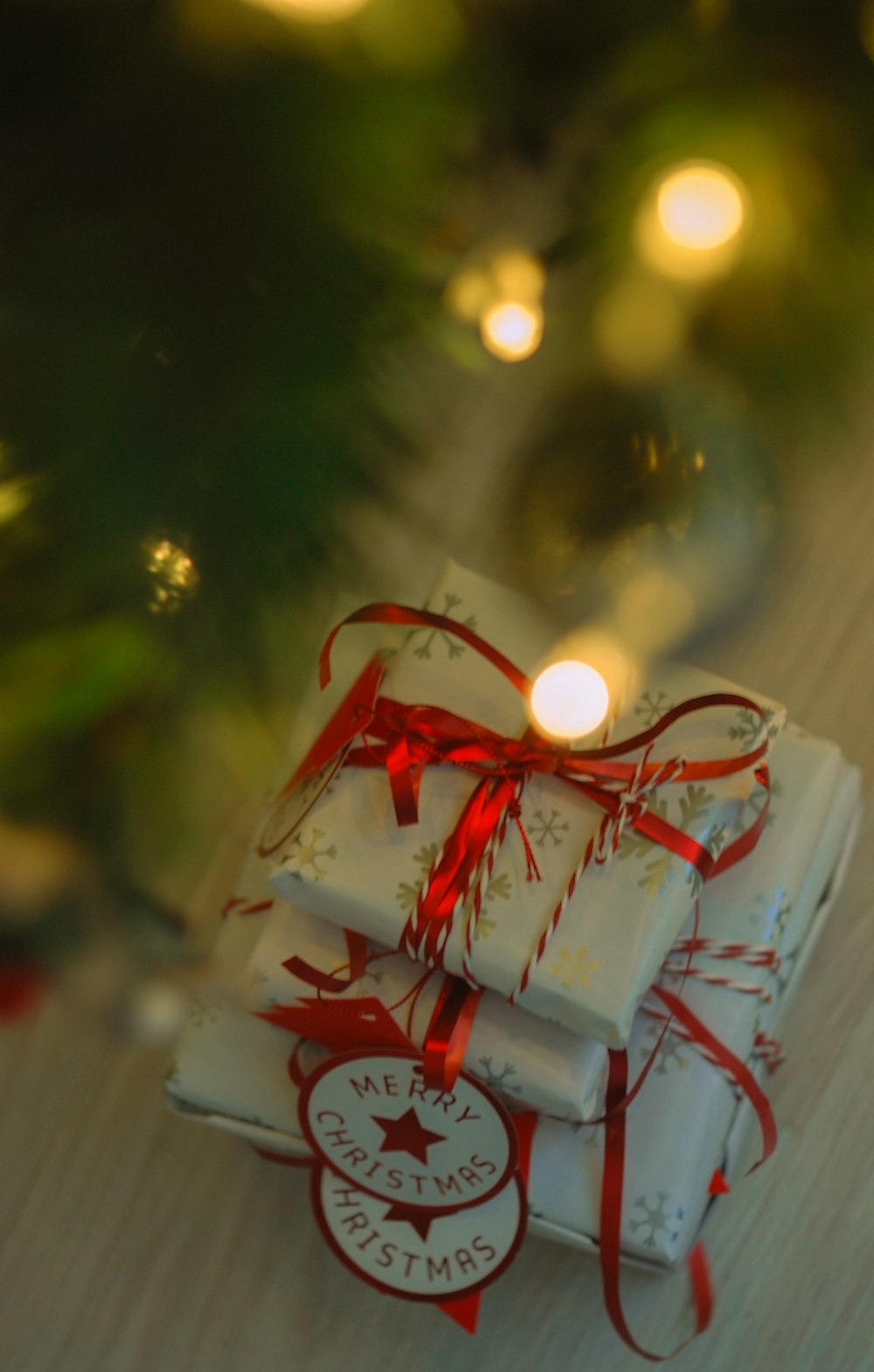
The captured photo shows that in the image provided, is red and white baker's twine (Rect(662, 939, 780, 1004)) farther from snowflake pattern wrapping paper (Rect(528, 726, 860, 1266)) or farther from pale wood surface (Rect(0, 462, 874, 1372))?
pale wood surface (Rect(0, 462, 874, 1372))

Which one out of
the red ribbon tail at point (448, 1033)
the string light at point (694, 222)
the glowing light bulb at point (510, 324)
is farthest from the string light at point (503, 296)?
the red ribbon tail at point (448, 1033)

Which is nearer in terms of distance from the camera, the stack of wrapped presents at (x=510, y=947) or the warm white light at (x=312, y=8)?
the warm white light at (x=312, y=8)

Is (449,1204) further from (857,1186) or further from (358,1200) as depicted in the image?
(857,1186)

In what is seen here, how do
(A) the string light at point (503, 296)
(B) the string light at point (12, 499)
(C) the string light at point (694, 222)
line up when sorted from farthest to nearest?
(A) the string light at point (503, 296) < (C) the string light at point (694, 222) < (B) the string light at point (12, 499)

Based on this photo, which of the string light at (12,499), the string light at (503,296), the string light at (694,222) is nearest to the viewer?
the string light at (12,499)

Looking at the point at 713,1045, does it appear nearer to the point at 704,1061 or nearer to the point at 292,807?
the point at 704,1061

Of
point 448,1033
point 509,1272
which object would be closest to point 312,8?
point 448,1033

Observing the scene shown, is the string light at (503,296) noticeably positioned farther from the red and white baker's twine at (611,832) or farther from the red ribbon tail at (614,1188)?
the red ribbon tail at (614,1188)

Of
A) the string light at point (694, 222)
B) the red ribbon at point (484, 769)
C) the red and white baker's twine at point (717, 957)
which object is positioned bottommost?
the red and white baker's twine at point (717, 957)

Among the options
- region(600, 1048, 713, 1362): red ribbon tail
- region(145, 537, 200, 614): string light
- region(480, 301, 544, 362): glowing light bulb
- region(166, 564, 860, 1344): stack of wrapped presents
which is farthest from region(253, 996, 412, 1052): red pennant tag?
region(480, 301, 544, 362): glowing light bulb
